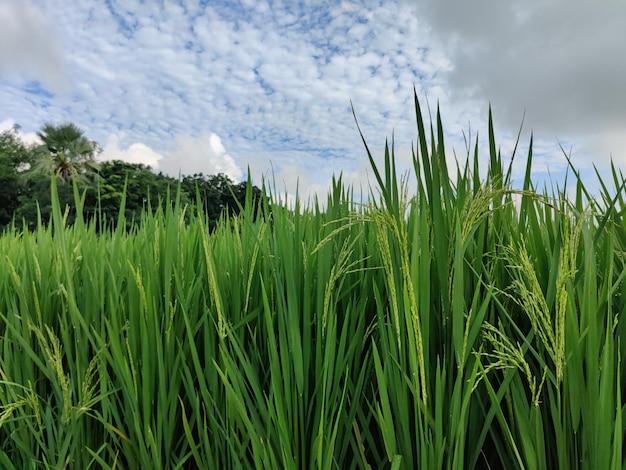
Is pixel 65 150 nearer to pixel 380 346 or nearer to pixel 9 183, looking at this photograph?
pixel 9 183

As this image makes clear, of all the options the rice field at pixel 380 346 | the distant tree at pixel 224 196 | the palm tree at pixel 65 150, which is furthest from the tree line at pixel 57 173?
the rice field at pixel 380 346

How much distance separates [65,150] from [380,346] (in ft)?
133

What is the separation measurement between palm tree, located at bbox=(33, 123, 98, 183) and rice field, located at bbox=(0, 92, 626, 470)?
121 feet

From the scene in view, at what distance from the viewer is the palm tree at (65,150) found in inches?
1331

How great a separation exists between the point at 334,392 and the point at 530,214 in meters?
0.64

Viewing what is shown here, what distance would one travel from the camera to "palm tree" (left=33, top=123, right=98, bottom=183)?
33.8 meters

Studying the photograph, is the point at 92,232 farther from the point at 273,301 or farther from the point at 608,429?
the point at 608,429

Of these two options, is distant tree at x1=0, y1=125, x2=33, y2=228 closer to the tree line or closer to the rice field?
the tree line

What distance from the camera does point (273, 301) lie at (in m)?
1.05

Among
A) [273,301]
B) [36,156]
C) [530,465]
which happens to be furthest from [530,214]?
[36,156]

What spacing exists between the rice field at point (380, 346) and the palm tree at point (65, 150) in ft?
121

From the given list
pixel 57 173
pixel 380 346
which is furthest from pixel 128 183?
pixel 380 346

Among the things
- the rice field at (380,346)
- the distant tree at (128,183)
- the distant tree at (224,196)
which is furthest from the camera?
the distant tree at (128,183)

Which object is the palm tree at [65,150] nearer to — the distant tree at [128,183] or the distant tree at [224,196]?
the distant tree at [128,183]
